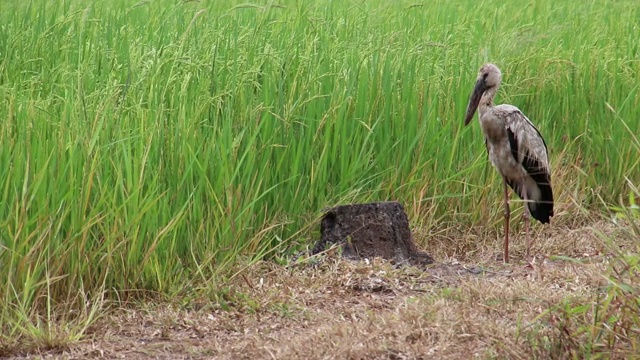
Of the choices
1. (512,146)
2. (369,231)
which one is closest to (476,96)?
(512,146)

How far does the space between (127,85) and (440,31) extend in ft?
10.8

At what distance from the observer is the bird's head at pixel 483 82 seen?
21.1 ft

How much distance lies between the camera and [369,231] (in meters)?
5.70

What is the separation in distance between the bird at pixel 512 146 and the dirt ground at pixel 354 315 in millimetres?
625

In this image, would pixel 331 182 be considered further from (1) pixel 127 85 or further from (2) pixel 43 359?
(2) pixel 43 359

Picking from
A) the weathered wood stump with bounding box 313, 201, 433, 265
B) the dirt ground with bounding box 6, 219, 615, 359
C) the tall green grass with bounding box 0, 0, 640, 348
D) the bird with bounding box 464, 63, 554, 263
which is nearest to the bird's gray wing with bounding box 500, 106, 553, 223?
the bird with bounding box 464, 63, 554, 263

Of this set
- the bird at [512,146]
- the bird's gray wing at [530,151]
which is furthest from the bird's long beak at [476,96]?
the bird's gray wing at [530,151]

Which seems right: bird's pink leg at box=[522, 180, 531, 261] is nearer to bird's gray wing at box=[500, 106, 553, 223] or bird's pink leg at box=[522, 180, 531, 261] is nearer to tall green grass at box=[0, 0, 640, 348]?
bird's gray wing at box=[500, 106, 553, 223]

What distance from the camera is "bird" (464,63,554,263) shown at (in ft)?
20.9

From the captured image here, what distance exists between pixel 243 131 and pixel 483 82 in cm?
166

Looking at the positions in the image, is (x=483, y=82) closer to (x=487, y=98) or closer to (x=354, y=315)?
(x=487, y=98)

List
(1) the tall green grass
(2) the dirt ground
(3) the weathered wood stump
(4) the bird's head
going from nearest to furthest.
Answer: (2) the dirt ground → (1) the tall green grass → (3) the weathered wood stump → (4) the bird's head

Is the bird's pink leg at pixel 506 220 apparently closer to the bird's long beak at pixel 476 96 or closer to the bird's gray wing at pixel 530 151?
the bird's gray wing at pixel 530 151

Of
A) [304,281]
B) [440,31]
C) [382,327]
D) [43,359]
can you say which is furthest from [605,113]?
[43,359]
